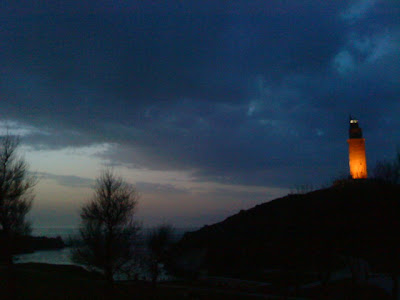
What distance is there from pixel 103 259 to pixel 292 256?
427 inches

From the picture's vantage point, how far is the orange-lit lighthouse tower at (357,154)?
7600 cm

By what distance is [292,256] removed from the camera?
22875mm

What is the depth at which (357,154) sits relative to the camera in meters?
77.2

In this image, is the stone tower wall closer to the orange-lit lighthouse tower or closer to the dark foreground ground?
the orange-lit lighthouse tower

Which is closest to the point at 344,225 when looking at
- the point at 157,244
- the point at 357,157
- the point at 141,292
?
the point at 141,292

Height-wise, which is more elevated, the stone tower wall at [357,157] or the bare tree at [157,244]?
the stone tower wall at [357,157]

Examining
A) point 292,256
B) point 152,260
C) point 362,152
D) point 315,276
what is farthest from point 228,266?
point 362,152

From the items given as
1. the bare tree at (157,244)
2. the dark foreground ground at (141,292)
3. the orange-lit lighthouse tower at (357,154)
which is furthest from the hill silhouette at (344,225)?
Result: the orange-lit lighthouse tower at (357,154)

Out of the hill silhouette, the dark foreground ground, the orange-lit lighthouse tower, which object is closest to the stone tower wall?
the orange-lit lighthouse tower

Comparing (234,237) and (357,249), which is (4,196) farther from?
(234,237)

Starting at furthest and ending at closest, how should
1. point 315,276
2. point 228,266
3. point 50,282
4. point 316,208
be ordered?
point 228,266 → point 315,276 → point 50,282 → point 316,208

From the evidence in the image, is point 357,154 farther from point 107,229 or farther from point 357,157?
point 107,229

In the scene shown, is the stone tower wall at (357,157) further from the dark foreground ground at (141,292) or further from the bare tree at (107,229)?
the bare tree at (107,229)

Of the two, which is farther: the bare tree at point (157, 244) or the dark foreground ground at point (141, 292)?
the bare tree at point (157, 244)
